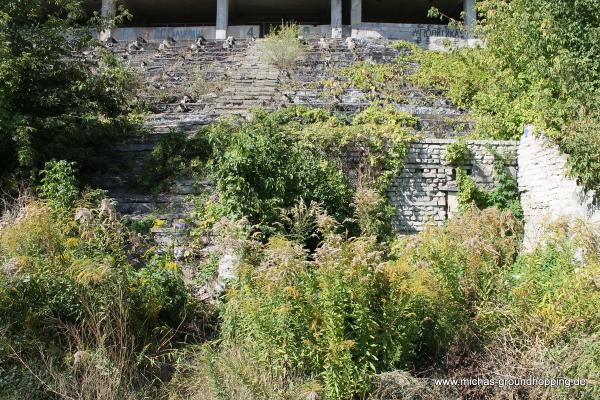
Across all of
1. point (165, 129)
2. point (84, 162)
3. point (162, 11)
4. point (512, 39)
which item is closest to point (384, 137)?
point (512, 39)

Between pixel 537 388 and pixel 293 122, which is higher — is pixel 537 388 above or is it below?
below

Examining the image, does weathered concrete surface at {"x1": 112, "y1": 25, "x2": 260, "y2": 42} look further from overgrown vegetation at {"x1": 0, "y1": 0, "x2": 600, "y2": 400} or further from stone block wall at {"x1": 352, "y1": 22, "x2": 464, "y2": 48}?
overgrown vegetation at {"x1": 0, "y1": 0, "x2": 600, "y2": 400}

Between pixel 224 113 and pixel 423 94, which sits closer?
pixel 224 113

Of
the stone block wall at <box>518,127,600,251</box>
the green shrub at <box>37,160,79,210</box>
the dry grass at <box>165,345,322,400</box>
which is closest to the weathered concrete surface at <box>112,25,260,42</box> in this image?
the green shrub at <box>37,160,79,210</box>

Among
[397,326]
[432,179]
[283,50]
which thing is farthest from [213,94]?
[397,326]

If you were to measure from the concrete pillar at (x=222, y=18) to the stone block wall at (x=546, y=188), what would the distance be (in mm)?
15135

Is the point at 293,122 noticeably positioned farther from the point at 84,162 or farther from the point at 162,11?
the point at 162,11

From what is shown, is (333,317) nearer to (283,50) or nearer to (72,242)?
(72,242)

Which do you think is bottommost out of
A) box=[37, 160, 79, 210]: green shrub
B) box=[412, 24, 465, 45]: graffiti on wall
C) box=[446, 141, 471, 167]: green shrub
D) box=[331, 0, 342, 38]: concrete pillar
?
box=[37, 160, 79, 210]: green shrub

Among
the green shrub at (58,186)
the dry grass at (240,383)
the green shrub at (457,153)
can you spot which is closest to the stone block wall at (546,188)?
the green shrub at (457,153)

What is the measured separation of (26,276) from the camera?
502 centimetres

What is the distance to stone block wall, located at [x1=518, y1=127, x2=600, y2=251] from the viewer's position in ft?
25.2

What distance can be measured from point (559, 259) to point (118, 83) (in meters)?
8.23

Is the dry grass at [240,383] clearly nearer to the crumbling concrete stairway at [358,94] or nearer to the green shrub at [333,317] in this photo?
the green shrub at [333,317]
